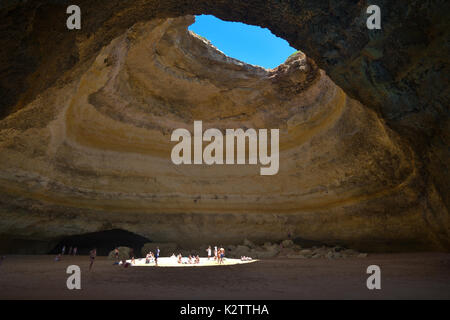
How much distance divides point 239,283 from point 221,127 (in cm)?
882

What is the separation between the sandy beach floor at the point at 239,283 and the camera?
438 cm

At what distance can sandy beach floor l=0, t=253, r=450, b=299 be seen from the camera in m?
4.38

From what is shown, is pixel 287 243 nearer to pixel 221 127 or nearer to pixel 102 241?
pixel 221 127

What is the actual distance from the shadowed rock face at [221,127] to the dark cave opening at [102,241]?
0.87 metres

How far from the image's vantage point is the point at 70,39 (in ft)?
17.0

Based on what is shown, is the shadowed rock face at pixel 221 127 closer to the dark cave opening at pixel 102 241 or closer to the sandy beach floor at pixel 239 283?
the dark cave opening at pixel 102 241

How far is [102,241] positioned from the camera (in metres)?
13.2

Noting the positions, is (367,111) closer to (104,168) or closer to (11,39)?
(11,39)

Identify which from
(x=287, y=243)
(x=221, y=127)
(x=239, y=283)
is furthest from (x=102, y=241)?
(x=239, y=283)

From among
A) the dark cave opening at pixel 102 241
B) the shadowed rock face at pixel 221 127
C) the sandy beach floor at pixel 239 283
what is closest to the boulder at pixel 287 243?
the shadowed rock face at pixel 221 127

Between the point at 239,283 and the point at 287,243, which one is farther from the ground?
the point at 287,243

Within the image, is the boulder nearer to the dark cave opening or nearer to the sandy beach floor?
the sandy beach floor
